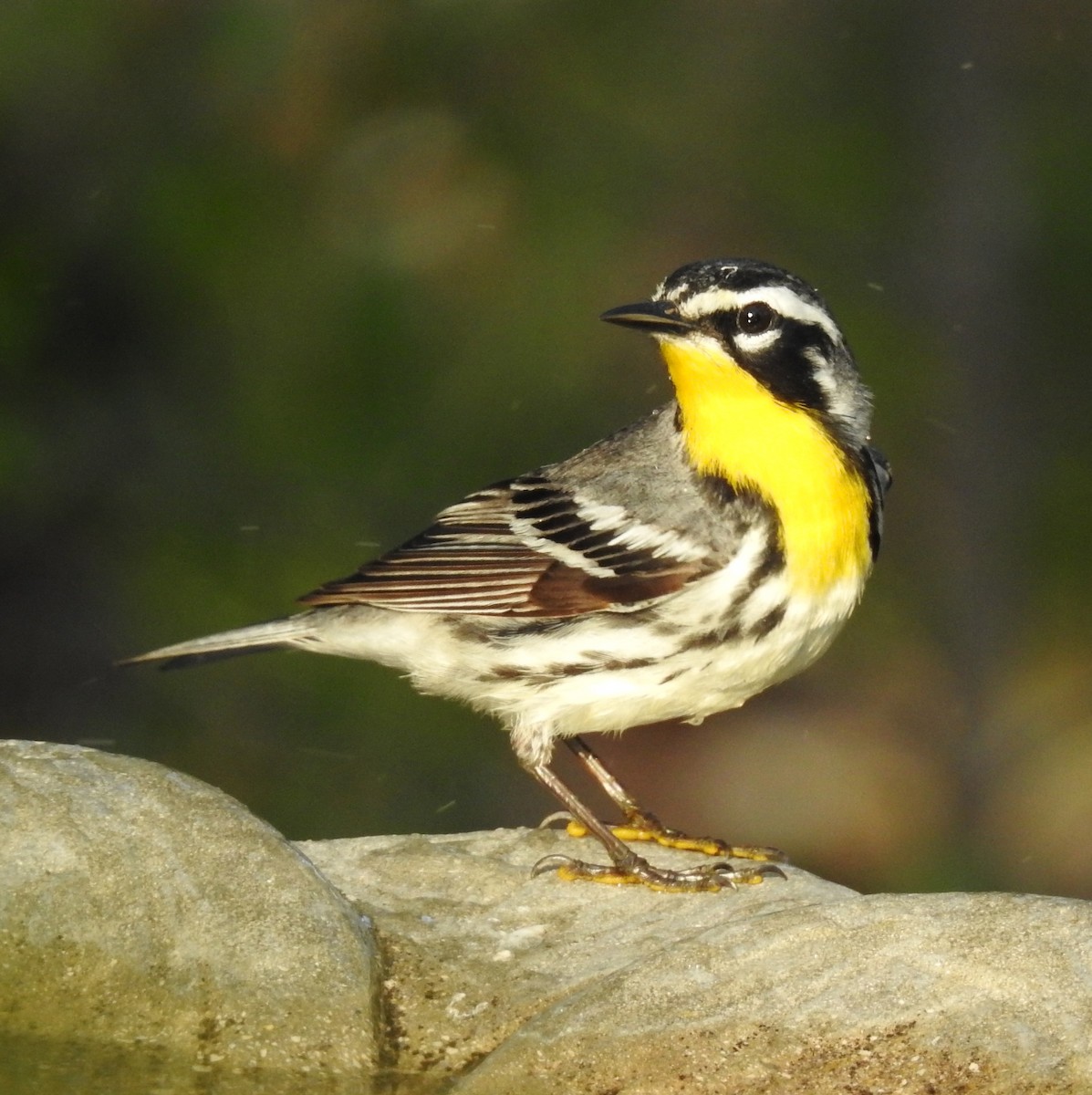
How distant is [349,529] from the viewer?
6688 millimetres

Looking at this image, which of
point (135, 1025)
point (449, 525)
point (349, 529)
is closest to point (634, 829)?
point (449, 525)

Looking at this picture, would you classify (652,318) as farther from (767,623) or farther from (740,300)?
(767,623)

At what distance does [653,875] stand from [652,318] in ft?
3.48

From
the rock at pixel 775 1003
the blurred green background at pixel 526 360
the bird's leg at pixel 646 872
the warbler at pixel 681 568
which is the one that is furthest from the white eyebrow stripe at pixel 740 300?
the blurred green background at pixel 526 360

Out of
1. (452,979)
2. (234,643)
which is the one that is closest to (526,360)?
(234,643)

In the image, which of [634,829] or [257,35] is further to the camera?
[257,35]

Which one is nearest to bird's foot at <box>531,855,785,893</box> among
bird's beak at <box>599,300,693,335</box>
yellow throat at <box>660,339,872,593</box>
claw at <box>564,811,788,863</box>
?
claw at <box>564,811,788,863</box>

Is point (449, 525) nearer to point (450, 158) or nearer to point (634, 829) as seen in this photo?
point (634, 829)

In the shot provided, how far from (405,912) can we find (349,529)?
10.8 feet

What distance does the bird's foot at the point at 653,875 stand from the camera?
3.75 m

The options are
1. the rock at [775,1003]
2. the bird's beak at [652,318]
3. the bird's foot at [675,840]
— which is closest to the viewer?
the rock at [775,1003]

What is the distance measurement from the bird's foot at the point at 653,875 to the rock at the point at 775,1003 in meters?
0.35

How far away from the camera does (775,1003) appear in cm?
287

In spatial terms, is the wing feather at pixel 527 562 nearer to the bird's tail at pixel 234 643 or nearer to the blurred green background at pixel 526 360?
the bird's tail at pixel 234 643
